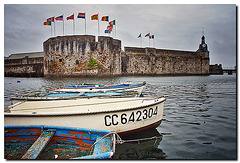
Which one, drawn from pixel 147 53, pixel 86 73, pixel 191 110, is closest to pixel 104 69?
pixel 86 73

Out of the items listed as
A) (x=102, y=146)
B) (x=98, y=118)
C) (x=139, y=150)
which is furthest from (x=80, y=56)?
(x=102, y=146)

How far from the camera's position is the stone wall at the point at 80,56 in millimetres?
25484

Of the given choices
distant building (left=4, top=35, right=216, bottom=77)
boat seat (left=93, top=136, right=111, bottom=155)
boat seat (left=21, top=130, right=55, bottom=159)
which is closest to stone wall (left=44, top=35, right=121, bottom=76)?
distant building (left=4, top=35, right=216, bottom=77)

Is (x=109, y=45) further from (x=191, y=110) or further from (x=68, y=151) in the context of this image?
(x=68, y=151)

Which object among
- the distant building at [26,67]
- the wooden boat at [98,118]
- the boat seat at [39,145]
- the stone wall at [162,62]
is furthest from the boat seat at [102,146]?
the distant building at [26,67]

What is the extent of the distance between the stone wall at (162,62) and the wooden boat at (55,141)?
30032 mm

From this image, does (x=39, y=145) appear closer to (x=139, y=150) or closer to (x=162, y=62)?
(x=139, y=150)

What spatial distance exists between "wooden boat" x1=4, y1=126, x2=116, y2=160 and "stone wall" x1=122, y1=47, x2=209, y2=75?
30.0 m

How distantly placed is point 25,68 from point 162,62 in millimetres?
30197

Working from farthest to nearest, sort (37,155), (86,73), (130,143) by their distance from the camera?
1. (86,73)
2. (130,143)
3. (37,155)

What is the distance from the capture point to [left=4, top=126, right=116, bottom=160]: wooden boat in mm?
2689

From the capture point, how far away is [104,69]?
26.1 meters

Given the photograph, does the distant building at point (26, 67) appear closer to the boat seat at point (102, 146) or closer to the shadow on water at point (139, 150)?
the shadow on water at point (139, 150)

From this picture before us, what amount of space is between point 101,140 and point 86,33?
25201 mm
